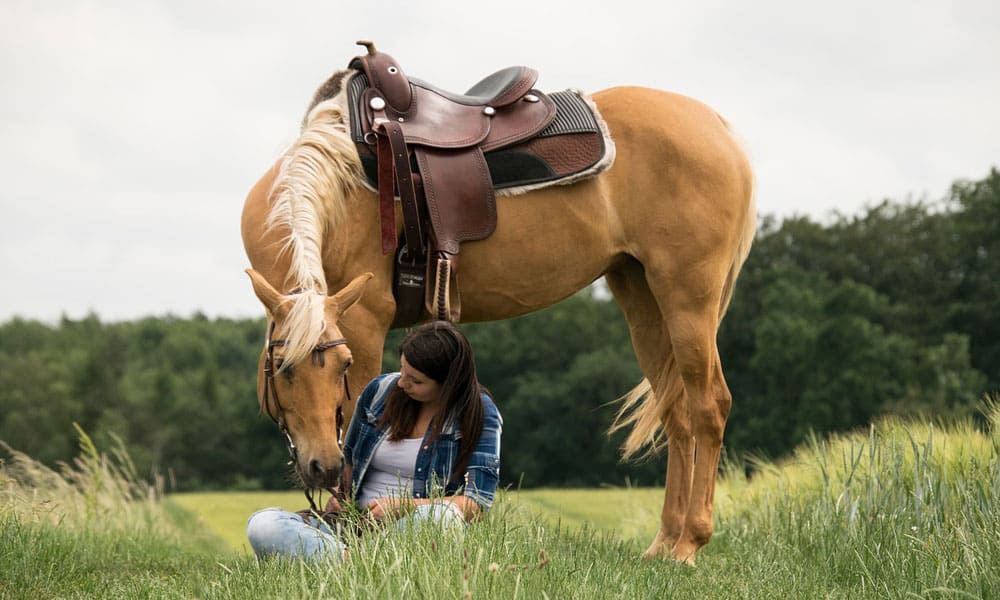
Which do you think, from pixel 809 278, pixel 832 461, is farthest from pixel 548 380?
pixel 832 461

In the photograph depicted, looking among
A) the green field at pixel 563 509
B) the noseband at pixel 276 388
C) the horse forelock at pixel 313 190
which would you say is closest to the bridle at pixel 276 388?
the noseband at pixel 276 388

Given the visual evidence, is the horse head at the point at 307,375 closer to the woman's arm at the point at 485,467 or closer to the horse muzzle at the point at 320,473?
the horse muzzle at the point at 320,473

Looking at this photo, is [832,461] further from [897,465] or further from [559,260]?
[559,260]

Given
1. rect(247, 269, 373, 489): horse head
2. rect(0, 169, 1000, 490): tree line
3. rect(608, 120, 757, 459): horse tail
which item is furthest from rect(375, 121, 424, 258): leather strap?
rect(0, 169, 1000, 490): tree line

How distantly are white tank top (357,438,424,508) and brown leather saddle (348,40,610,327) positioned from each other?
2.89 ft

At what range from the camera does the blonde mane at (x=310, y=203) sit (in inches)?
148

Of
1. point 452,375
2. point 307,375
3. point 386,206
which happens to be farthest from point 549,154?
point 307,375

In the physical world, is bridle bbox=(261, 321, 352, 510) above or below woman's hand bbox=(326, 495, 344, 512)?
above

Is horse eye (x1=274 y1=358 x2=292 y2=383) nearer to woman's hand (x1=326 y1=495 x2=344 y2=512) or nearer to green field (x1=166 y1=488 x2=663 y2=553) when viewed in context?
woman's hand (x1=326 y1=495 x2=344 y2=512)

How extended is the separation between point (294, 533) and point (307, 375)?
0.58 m

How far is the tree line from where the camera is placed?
33031 millimetres

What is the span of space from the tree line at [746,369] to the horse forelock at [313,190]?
23.9 meters

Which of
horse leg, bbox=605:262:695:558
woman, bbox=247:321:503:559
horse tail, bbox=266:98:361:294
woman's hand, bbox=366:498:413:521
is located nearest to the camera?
woman's hand, bbox=366:498:413:521

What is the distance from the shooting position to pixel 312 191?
4.32 metres
